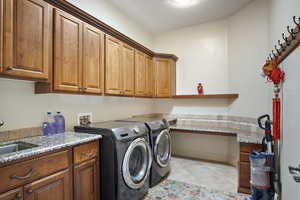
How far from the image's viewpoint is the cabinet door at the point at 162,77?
12.1 feet

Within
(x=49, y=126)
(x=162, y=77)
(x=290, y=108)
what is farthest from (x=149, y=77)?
(x=290, y=108)

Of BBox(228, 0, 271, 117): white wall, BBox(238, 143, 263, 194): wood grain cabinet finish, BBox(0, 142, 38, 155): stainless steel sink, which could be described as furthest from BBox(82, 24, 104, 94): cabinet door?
BBox(228, 0, 271, 117): white wall

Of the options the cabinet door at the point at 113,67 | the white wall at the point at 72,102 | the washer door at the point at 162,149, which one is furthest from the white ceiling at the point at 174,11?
the washer door at the point at 162,149

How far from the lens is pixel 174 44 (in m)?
4.02

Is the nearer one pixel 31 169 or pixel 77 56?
pixel 31 169

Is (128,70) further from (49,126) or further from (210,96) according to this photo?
(210,96)

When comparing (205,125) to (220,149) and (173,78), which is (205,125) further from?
(173,78)

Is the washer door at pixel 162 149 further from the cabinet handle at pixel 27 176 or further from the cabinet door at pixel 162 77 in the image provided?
the cabinet handle at pixel 27 176

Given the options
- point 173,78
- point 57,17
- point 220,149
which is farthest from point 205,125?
point 57,17

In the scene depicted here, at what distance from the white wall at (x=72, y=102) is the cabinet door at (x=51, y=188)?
0.70m

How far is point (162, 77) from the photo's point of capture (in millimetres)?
3715

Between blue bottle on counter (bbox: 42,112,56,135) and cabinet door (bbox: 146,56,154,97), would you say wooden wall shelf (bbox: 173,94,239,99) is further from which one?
blue bottle on counter (bbox: 42,112,56,135)

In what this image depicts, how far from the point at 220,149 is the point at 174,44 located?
2.58m

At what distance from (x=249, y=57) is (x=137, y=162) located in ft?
8.20
